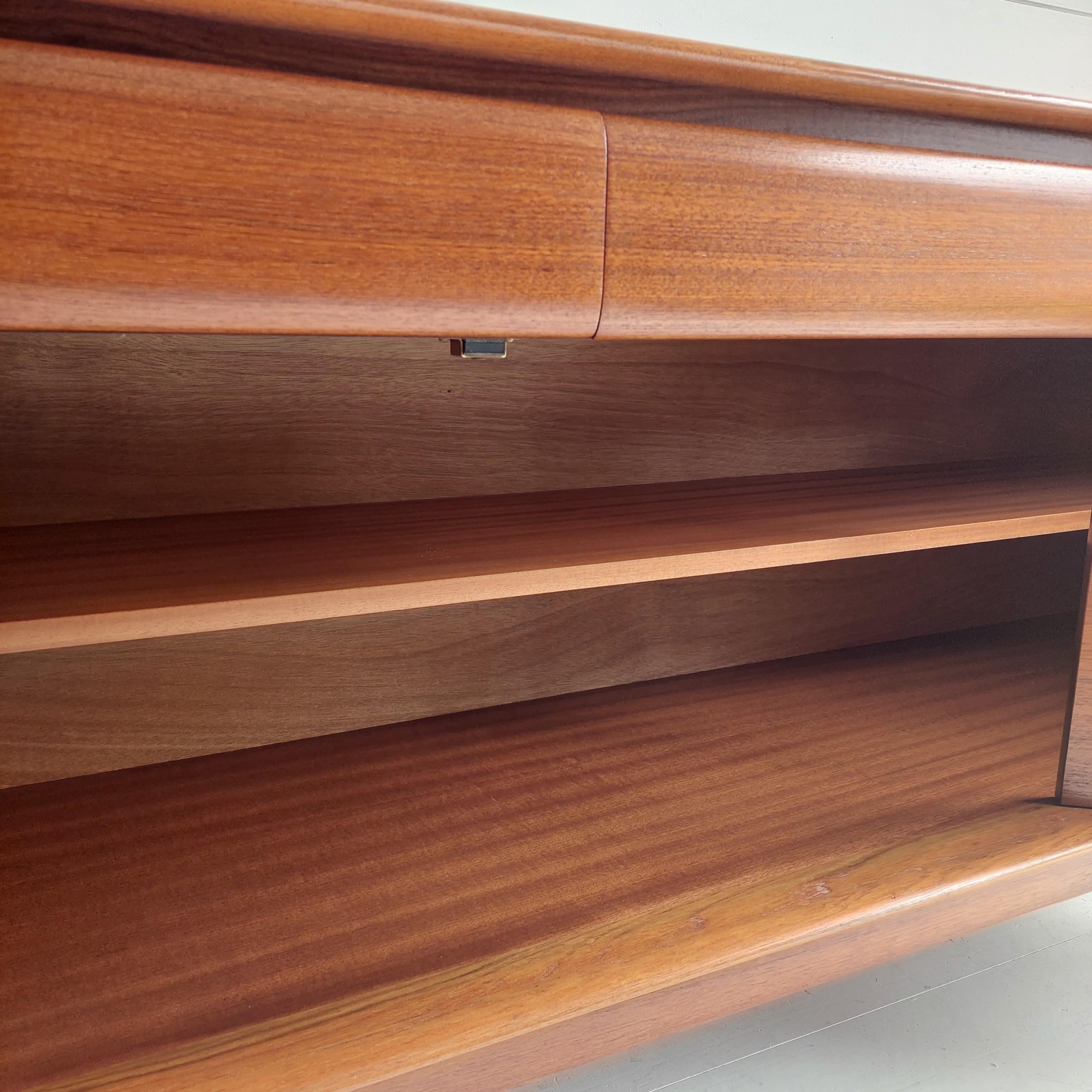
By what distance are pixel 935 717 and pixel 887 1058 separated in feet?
1.02

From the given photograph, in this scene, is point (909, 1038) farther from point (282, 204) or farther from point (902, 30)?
point (902, 30)

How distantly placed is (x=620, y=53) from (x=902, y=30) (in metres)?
0.79

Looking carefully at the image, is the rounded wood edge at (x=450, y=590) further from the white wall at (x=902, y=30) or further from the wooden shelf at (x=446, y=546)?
the white wall at (x=902, y=30)

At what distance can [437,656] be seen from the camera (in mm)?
861

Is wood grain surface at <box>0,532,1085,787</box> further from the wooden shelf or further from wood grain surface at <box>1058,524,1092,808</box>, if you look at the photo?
wood grain surface at <box>1058,524,1092,808</box>

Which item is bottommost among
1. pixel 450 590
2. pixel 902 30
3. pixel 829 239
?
pixel 450 590

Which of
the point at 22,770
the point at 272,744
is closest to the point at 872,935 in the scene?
the point at 272,744

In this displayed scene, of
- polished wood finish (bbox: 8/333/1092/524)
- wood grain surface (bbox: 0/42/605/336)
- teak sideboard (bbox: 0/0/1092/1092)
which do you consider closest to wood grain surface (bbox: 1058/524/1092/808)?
teak sideboard (bbox: 0/0/1092/1092)

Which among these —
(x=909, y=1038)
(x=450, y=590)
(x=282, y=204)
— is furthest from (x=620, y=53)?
(x=909, y=1038)

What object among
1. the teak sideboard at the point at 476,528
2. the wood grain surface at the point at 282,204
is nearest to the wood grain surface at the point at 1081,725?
the teak sideboard at the point at 476,528

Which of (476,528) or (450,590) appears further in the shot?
(476,528)

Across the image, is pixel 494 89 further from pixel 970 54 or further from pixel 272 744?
pixel 970 54

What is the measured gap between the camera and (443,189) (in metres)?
0.44

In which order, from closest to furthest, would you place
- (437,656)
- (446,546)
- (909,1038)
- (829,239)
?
1. (829,239)
2. (446,546)
3. (909,1038)
4. (437,656)
